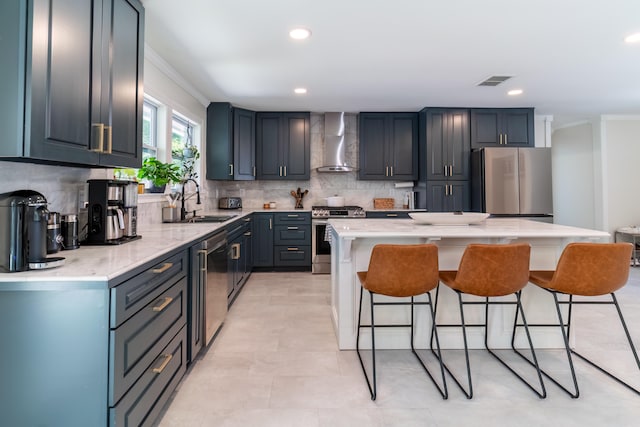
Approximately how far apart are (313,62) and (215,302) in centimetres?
243

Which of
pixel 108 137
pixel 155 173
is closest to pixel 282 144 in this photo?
pixel 155 173

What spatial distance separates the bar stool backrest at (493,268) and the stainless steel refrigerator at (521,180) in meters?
3.03

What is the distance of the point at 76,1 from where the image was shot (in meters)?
1.57

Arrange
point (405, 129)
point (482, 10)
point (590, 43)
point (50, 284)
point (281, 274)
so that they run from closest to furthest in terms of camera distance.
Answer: point (50, 284), point (482, 10), point (590, 43), point (281, 274), point (405, 129)

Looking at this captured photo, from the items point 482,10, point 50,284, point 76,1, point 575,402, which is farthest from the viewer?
point 482,10

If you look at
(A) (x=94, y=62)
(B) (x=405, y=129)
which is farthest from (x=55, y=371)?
(B) (x=405, y=129)

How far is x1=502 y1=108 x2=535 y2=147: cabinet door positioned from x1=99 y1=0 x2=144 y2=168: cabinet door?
4839 millimetres

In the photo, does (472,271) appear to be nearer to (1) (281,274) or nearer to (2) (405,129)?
(1) (281,274)

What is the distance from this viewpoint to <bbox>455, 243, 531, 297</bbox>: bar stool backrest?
1.95 meters

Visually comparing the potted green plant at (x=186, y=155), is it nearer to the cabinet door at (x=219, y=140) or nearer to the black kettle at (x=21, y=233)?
the cabinet door at (x=219, y=140)

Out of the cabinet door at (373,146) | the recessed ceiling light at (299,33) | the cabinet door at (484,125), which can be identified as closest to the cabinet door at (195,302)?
the recessed ceiling light at (299,33)

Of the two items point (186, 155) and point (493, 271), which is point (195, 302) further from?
point (186, 155)

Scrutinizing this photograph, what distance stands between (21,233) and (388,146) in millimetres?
4761

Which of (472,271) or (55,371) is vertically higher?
(472,271)
